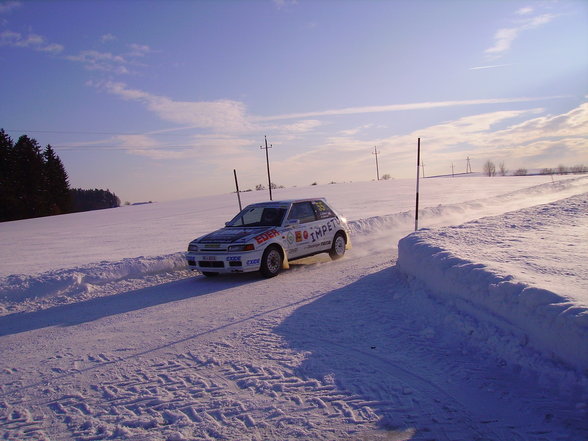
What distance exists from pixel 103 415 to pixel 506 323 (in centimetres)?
386

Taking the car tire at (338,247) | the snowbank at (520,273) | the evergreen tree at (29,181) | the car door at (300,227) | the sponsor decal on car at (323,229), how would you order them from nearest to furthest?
the snowbank at (520,273) < the car door at (300,227) < the sponsor decal on car at (323,229) < the car tire at (338,247) < the evergreen tree at (29,181)

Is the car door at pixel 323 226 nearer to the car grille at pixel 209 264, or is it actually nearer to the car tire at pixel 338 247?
the car tire at pixel 338 247

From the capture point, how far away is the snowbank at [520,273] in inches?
147

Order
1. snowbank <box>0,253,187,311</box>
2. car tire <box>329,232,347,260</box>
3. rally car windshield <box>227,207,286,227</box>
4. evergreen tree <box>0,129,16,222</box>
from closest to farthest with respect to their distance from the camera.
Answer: snowbank <box>0,253,187,311</box>, rally car windshield <box>227,207,286,227</box>, car tire <box>329,232,347,260</box>, evergreen tree <box>0,129,16,222</box>

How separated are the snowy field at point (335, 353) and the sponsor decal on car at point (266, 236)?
3.15 ft

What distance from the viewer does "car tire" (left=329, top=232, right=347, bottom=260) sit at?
36.5ft

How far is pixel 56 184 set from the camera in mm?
56188

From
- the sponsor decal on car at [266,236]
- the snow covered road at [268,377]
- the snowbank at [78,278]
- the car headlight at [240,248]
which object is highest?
the sponsor decal on car at [266,236]

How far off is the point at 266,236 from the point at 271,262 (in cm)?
56

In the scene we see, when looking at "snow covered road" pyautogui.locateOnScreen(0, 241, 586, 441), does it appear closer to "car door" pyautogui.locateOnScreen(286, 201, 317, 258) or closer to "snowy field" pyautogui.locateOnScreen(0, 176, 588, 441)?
"snowy field" pyautogui.locateOnScreen(0, 176, 588, 441)

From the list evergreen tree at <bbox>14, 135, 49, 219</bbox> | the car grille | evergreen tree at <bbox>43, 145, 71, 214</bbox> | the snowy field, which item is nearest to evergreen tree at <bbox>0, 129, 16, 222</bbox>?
evergreen tree at <bbox>14, 135, 49, 219</bbox>

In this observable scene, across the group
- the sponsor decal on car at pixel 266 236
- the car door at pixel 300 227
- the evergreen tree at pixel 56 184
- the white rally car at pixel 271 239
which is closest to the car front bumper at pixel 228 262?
the white rally car at pixel 271 239

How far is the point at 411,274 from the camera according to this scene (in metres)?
7.18

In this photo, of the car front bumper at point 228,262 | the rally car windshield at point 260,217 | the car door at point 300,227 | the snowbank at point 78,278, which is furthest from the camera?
the rally car windshield at point 260,217
